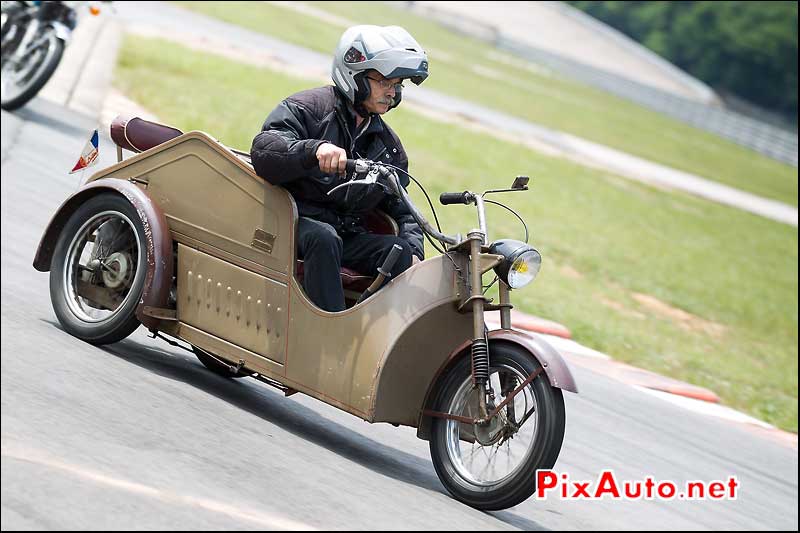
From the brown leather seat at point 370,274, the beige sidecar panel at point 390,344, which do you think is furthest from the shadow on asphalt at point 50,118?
the beige sidecar panel at point 390,344

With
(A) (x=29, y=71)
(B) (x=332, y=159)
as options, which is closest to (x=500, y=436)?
(B) (x=332, y=159)

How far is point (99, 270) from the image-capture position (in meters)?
6.58

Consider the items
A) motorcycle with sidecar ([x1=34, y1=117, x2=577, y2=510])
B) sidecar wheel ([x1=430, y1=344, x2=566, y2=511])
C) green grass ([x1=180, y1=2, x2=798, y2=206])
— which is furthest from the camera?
green grass ([x1=180, y1=2, x2=798, y2=206])

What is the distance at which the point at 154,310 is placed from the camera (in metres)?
6.25

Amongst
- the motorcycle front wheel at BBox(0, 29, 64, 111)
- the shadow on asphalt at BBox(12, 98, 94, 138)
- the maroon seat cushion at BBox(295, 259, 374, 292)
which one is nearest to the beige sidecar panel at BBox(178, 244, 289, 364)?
the maroon seat cushion at BBox(295, 259, 374, 292)

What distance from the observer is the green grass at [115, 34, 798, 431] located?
13633mm

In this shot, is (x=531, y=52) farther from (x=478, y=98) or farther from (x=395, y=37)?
(x=395, y=37)

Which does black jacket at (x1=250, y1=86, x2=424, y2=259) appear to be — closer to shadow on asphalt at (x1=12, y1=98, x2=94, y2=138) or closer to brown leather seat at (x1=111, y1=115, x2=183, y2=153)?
brown leather seat at (x1=111, y1=115, x2=183, y2=153)

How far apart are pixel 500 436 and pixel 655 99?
194ft

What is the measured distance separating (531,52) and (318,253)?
198 ft

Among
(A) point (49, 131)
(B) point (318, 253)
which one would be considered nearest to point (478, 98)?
(A) point (49, 131)

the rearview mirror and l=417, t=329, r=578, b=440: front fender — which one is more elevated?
the rearview mirror

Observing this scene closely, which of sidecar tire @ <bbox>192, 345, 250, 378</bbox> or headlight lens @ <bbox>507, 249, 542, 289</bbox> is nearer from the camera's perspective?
headlight lens @ <bbox>507, 249, 542, 289</bbox>

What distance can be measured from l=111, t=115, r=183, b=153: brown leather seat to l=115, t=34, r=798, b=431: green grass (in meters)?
6.43
